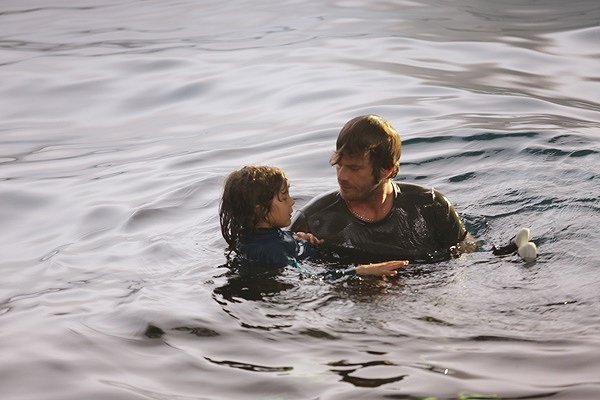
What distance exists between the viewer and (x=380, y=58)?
40.2 feet

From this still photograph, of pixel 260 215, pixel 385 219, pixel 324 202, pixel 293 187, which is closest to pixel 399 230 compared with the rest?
pixel 385 219

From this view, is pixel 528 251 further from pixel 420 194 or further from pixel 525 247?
pixel 420 194

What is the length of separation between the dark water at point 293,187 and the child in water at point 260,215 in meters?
0.14

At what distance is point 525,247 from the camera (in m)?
6.12

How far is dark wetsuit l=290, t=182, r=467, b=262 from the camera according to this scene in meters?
6.21

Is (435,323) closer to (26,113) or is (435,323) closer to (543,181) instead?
(543,181)

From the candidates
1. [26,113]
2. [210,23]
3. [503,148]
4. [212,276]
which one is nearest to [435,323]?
[212,276]

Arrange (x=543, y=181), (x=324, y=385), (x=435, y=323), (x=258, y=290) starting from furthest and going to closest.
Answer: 1. (x=543, y=181)
2. (x=258, y=290)
3. (x=435, y=323)
4. (x=324, y=385)

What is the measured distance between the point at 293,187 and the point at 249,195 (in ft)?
6.86

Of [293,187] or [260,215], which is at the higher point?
[260,215]

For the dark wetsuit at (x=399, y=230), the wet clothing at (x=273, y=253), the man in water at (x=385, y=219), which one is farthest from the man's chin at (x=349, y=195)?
the wet clothing at (x=273, y=253)

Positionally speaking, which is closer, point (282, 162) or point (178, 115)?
point (282, 162)

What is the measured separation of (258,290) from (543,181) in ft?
8.83

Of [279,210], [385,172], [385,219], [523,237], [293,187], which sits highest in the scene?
[385,172]
